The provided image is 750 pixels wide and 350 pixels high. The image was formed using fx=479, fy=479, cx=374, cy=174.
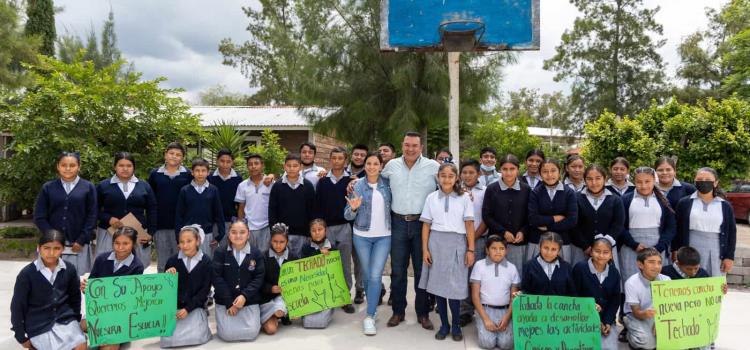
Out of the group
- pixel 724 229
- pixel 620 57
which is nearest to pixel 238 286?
pixel 724 229

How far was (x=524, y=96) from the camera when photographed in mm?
49938

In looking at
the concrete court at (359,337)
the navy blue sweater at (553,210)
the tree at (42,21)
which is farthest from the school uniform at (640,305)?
the tree at (42,21)

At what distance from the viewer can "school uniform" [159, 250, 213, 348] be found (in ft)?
12.6

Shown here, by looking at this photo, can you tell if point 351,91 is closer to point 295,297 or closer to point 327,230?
point 327,230

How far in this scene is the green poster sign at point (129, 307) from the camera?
355 cm

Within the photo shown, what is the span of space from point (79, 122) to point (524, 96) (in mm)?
47809

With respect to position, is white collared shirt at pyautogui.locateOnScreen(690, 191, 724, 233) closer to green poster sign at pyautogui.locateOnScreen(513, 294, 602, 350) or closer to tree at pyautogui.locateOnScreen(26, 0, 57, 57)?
green poster sign at pyautogui.locateOnScreen(513, 294, 602, 350)

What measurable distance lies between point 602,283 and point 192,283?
327 centimetres

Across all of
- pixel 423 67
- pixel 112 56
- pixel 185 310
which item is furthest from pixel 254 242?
pixel 112 56

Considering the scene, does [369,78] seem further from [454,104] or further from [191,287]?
[191,287]

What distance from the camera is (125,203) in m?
4.30

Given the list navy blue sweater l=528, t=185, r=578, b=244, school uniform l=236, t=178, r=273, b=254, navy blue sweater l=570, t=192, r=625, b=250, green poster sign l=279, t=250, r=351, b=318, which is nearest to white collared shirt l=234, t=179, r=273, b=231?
school uniform l=236, t=178, r=273, b=254

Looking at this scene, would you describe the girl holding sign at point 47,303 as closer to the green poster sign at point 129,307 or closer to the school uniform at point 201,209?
the green poster sign at point 129,307

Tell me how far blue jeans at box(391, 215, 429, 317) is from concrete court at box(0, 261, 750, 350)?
0.66ft
